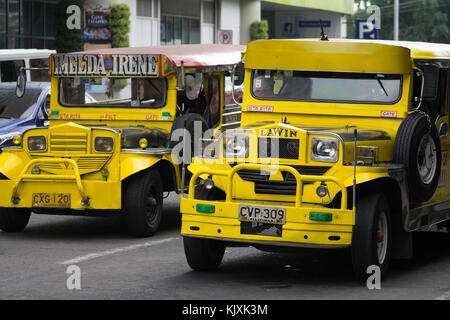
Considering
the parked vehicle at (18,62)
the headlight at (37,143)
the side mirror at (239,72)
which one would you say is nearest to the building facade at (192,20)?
the parked vehicle at (18,62)

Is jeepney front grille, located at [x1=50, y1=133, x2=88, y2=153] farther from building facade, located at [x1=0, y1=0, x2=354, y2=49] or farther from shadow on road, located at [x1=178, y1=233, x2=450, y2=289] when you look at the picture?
building facade, located at [x1=0, y1=0, x2=354, y2=49]

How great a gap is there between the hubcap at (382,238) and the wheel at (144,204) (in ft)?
11.5

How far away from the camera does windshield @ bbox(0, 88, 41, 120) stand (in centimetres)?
1648

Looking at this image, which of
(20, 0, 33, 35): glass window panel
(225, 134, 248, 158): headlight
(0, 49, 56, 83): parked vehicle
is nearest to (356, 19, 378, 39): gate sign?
(20, 0, 33, 35): glass window panel

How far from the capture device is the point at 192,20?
42.9m

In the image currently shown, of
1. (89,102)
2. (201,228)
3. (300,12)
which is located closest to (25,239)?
(89,102)

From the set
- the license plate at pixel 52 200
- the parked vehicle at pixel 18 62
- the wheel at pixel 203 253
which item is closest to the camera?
the wheel at pixel 203 253

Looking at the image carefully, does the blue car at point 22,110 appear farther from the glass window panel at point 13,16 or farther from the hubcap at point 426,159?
the glass window panel at point 13,16

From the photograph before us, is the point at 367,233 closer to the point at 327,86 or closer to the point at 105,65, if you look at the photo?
the point at 327,86

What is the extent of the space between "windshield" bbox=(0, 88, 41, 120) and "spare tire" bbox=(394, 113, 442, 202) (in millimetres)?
8433

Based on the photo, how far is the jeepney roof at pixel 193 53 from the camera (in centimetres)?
1316

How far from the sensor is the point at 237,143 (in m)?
8.97

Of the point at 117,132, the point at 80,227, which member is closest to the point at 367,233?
the point at 117,132

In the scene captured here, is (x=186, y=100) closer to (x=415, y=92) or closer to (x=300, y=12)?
(x=415, y=92)
